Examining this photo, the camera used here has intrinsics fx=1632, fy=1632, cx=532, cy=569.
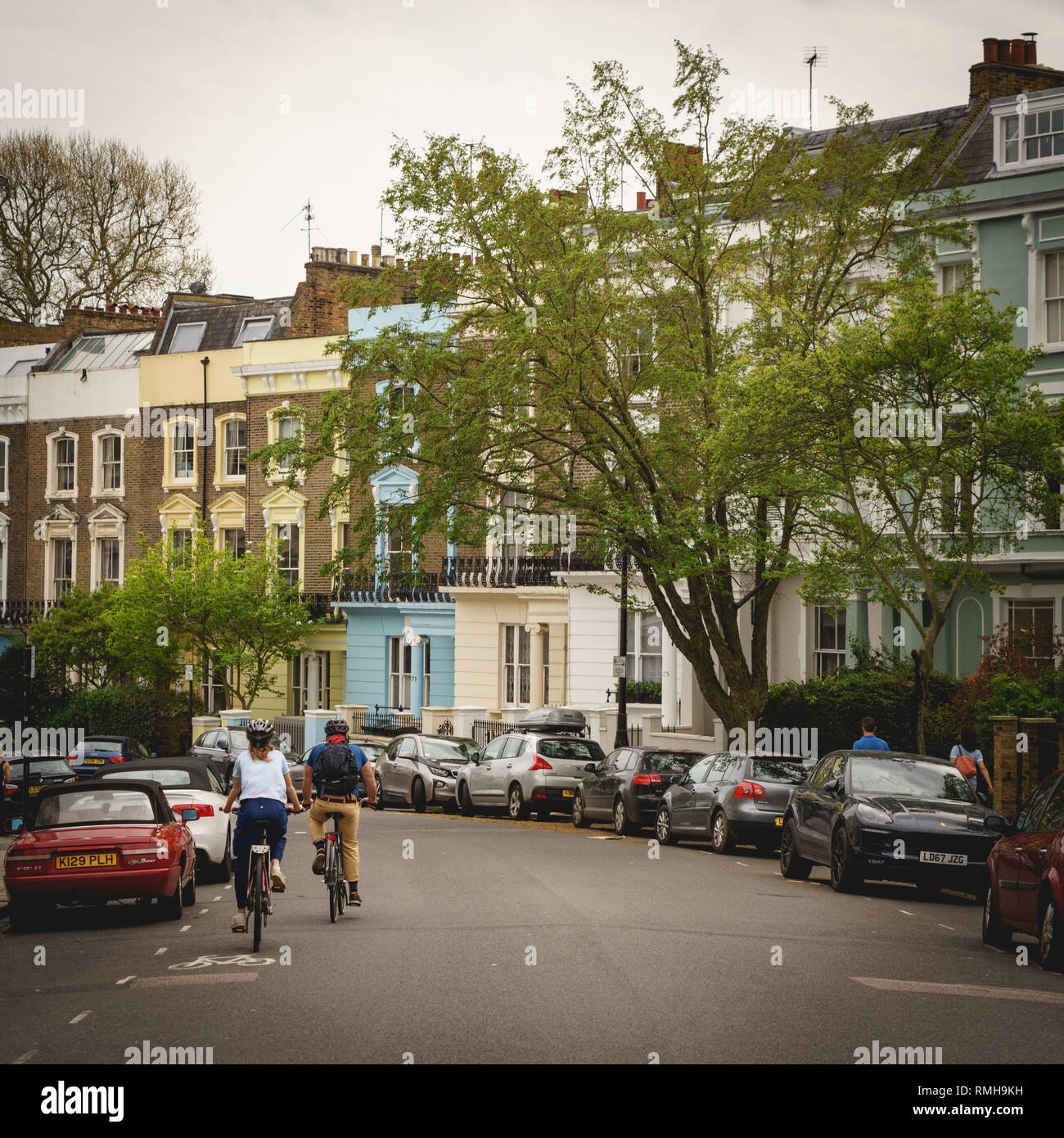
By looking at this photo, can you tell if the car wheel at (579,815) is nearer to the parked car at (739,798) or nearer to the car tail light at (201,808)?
the parked car at (739,798)

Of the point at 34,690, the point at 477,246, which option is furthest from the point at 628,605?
the point at 34,690

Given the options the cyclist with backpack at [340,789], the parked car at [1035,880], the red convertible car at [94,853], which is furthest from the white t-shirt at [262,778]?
the parked car at [1035,880]

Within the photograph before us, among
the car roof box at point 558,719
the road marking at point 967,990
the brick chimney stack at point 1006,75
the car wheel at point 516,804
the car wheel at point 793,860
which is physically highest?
the brick chimney stack at point 1006,75

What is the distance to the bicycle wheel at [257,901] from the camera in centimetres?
1283

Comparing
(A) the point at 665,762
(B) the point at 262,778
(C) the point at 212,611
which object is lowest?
(A) the point at 665,762

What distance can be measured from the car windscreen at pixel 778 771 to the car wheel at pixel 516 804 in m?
8.97

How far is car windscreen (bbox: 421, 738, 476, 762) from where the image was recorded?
34375 mm

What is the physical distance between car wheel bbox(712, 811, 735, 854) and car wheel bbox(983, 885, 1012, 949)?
881cm

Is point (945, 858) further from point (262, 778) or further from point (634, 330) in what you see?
point (634, 330)

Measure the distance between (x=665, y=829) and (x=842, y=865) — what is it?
7.36 m

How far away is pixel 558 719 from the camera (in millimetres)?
36781

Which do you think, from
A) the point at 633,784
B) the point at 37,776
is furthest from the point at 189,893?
the point at 37,776

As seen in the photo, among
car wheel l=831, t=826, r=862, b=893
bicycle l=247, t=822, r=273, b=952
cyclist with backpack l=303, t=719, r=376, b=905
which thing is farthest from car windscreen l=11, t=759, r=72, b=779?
bicycle l=247, t=822, r=273, b=952
